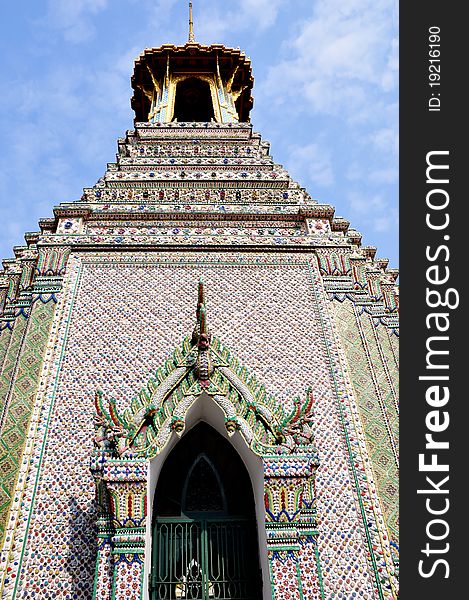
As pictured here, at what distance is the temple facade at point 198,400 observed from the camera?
19.4 ft

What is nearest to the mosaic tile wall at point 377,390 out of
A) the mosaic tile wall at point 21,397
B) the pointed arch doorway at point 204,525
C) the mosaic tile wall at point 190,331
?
the mosaic tile wall at point 190,331

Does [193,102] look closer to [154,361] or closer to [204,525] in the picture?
[154,361]

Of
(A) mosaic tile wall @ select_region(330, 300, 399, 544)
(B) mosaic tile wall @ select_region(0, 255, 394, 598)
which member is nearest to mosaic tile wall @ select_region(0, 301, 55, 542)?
(B) mosaic tile wall @ select_region(0, 255, 394, 598)

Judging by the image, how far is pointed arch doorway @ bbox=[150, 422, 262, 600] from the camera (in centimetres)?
603

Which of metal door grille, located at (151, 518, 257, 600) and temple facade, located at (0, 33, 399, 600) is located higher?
temple facade, located at (0, 33, 399, 600)

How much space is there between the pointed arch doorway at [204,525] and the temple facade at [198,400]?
0.05 feet

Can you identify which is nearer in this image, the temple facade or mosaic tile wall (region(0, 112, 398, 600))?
the temple facade

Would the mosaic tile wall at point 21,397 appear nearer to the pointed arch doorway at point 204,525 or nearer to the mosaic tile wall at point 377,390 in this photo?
the pointed arch doorway at point 204,525

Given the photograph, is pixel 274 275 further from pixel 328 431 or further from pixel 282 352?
pixel 328 431

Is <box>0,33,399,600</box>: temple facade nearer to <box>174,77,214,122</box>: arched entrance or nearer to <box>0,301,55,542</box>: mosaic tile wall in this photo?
<box>0,301,55,542</box>: mosaic tile wall

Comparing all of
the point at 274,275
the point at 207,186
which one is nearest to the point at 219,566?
the point at 274,275

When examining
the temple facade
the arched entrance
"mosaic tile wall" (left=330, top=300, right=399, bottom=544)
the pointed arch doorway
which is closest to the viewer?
the temple facade

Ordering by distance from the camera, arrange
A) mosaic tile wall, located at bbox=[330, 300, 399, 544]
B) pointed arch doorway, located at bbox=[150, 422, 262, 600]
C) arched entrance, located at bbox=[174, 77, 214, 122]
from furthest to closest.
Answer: arched entrance, located at bbox=[174, 77, 214, 122]
mosaic tile wall, located at bbox=[330, 300, 399, 544]
pointed arch doorway, located at bbox=[150, 422, 262, 600]

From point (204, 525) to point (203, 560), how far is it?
0.34m
